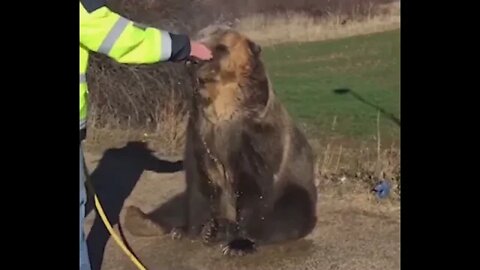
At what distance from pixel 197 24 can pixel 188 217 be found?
0.79m

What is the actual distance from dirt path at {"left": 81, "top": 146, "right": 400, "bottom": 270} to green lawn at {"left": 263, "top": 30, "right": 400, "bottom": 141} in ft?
0.99

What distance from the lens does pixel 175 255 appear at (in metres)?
4.15

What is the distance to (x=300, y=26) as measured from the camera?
4.02m

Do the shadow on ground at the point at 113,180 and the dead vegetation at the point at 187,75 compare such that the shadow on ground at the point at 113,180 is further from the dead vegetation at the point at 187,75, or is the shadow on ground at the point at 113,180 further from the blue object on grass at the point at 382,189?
the blue object on grass at the point at 382,189

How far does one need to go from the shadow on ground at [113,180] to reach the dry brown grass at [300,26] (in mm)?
669

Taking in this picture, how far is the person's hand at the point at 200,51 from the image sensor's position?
12.8 feet

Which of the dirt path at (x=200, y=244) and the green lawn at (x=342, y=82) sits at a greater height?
the green lawn at (x=342, y=82)

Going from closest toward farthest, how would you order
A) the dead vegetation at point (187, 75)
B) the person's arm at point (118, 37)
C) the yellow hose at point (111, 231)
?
the person's arm at point (118, 37) < the dead vegetation at point (187, 75) < the yellow hose at point (111, 231)

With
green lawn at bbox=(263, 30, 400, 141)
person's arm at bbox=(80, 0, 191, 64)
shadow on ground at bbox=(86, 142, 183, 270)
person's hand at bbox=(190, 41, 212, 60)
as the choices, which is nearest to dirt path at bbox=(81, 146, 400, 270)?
shadow on ground at bbox=(86, 142, 183, 270)

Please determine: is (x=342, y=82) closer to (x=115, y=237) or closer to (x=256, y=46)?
(x=256, y=46)

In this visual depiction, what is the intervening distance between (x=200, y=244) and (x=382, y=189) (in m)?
0.77

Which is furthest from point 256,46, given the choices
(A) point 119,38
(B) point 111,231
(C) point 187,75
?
(B) point 111,231

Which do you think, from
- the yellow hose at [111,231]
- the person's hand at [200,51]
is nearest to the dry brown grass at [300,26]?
the person's hand at [200,51]
